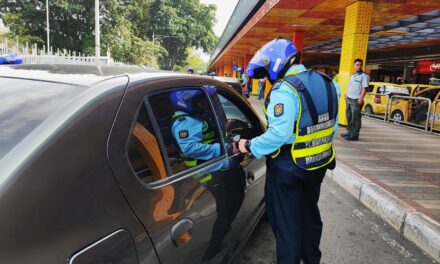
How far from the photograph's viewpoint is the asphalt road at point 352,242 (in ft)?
10.1

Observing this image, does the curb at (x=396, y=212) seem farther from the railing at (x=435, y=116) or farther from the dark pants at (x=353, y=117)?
the railing at (x=435, y=116)

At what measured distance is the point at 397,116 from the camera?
39.5ft

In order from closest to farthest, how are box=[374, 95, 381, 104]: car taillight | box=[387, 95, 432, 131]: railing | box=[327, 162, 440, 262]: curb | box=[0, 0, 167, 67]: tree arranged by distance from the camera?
box=[327, 162, 440, 262]: curb
box=[387, 95, 432, 131]: railing
box=[374, 95, 381, 104]: car taillight
box=[0, 0, 167, 67]: tree

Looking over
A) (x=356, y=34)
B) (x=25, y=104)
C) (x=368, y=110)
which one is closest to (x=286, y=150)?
(x=25, y=104)

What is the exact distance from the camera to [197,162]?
2105 millimetres

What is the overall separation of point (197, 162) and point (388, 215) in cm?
281

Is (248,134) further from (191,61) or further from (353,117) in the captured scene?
(191,61)

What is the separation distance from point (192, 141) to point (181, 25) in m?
49.0

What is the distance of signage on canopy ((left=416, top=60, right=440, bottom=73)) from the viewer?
936 inches

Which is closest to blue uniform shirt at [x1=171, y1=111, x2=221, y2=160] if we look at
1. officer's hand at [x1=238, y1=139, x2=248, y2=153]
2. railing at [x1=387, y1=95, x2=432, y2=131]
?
officer's hand at [x1=238, y1=139, x2=248, y2=153]

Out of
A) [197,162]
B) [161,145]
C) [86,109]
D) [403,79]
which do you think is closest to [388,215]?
[197,162]

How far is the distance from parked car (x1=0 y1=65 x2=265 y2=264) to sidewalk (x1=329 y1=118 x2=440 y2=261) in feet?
7.74

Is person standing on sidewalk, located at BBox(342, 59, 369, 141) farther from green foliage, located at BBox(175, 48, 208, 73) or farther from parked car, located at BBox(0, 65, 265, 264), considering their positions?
green foliage, located at BBox(175, 48, 208, 73)

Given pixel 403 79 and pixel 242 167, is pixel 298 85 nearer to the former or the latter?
pixel 242 167
